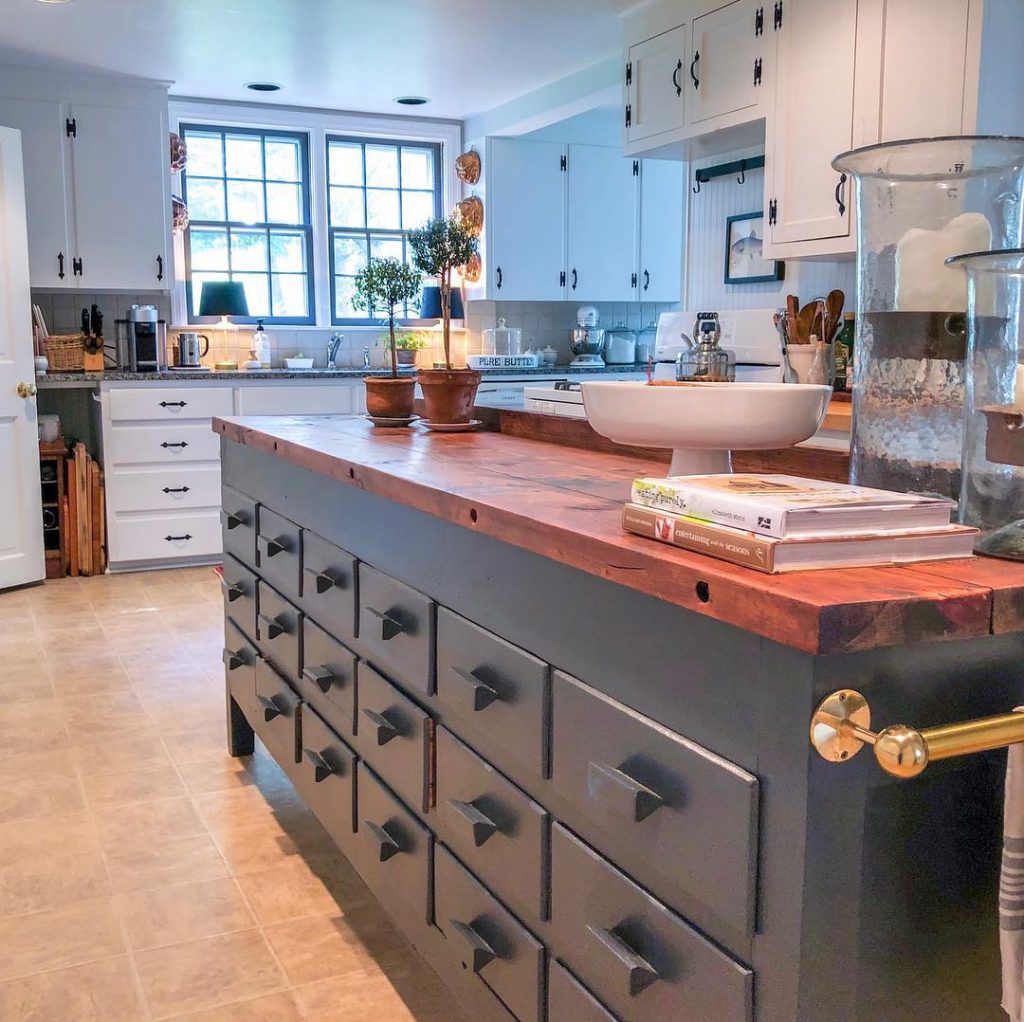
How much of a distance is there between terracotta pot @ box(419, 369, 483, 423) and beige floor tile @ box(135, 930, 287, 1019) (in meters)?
1.18

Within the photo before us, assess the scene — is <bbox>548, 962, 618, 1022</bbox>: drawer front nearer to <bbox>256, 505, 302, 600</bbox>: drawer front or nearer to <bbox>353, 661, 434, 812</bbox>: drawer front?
<bbox>353, 661, 434, 812</bbox>: drawer front

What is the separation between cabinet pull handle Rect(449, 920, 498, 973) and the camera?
150 centimetres

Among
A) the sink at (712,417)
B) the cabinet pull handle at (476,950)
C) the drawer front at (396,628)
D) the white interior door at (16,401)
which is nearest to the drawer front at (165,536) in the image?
the white interior door at (16,401)

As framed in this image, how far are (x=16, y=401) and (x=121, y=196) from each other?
53.6 inches

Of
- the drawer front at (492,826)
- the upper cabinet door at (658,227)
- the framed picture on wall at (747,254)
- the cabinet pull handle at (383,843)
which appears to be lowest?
the cabinet pull handle at (383,843)

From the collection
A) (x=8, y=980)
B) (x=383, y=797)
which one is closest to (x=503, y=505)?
(x=383, y=797)

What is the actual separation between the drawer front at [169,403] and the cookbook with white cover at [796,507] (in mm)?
4876

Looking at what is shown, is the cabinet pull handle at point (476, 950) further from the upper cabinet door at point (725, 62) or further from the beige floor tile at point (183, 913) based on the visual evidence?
the upper cabinet door at point (725, 62)

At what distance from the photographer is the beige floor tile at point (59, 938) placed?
2.09 meters

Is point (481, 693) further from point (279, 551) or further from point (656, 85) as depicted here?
point (656, 85)

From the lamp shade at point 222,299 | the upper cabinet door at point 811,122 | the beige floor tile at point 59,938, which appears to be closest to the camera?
the beige floor tile at point 59,938

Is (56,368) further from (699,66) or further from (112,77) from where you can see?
(699,66)

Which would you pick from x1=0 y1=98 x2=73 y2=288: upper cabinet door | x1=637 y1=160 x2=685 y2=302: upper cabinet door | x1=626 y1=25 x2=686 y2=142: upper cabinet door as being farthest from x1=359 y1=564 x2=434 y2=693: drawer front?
x1=637 y1=160 x2=685 y2=302: upper cabinet door

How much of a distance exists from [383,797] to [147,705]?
1.96 meters
